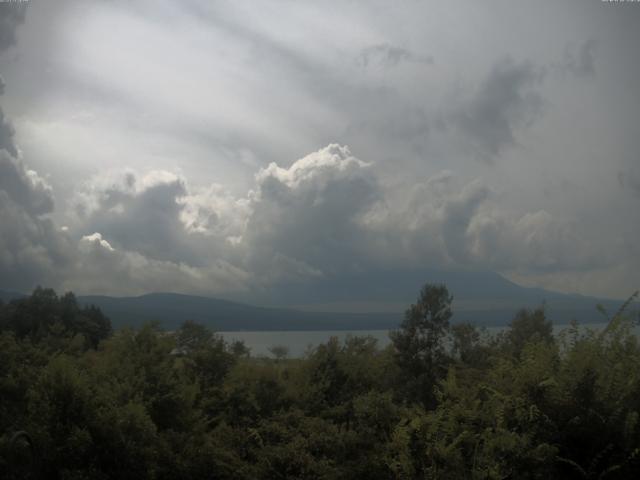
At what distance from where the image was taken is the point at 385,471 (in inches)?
417

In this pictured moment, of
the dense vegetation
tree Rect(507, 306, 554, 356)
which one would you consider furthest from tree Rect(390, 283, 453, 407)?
the dense vegetation

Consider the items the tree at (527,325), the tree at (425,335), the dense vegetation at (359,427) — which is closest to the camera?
the dense vegetation at (359,427)

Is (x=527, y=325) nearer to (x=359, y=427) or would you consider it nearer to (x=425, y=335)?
(x=425, y=335)

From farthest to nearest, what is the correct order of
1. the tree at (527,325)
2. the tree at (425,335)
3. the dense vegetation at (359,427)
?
the tree at (527,325) → the tree at (425,335) → the dense vegetation at (359,427)

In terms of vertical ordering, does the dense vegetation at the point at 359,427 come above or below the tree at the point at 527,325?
below

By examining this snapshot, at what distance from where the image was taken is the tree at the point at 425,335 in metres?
30.1

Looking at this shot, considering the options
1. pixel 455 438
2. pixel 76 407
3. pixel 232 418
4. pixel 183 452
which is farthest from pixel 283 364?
pixel 455 438

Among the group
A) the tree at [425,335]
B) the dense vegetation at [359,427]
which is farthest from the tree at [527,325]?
the dense vegetation at [359,427]

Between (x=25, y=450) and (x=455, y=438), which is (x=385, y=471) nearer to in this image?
(x=455, y=438)

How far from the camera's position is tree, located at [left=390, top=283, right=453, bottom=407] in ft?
98.8

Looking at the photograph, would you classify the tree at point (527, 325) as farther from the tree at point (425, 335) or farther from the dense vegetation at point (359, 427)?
the dense vegetation at point (359, 427)

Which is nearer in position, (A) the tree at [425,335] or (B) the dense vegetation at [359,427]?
(B) the dense vegetation at [359,427]

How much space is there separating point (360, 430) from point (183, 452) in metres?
3.70

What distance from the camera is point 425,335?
31.0m
